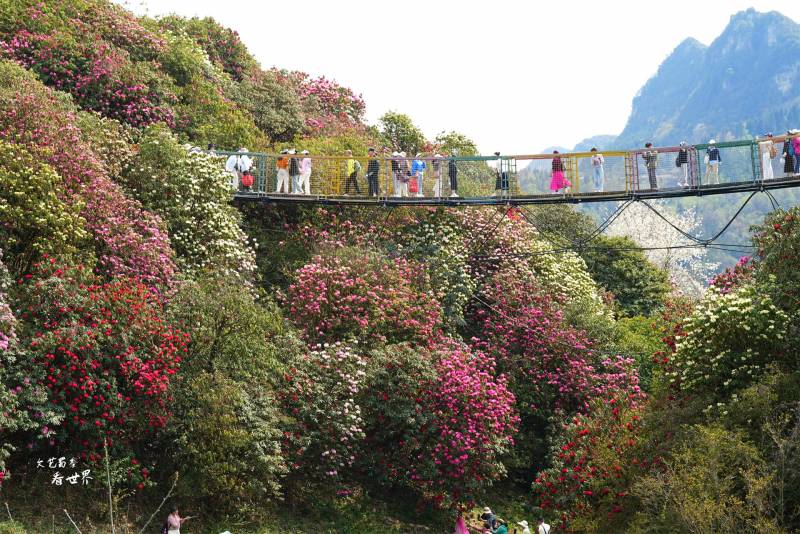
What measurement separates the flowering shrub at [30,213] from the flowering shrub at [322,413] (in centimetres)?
568

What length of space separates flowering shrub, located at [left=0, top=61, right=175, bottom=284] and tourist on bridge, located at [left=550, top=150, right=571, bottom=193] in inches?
412

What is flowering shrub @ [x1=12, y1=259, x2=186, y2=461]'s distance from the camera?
18422mm

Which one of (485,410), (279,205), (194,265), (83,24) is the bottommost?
(485,410)

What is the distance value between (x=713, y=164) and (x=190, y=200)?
13.2 metres

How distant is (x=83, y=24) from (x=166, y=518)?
709 inches

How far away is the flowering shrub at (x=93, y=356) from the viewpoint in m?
18.4

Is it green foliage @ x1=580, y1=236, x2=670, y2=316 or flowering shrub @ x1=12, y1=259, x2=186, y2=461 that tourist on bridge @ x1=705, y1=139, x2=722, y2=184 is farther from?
green foliage @ x1=580, y1=236, x2=670, y2=316

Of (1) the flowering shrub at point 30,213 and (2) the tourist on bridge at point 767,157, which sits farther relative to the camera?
(2) the tourist on bridge at point 767,157

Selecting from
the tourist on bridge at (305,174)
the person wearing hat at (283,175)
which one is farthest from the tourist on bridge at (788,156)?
the person wearing hat at (283,175)

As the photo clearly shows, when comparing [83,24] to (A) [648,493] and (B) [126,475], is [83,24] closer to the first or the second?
(B) [126,475]

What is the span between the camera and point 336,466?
23.0 m

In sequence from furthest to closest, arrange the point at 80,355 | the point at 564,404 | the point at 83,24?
1. the point at 83,24
2. the point at 564,404
3. the point at 80,355

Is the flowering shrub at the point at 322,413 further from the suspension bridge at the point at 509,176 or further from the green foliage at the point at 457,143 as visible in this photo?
the green foliage at the point at 457,143

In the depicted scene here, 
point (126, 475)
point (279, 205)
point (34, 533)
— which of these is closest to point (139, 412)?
point (126, 475)
